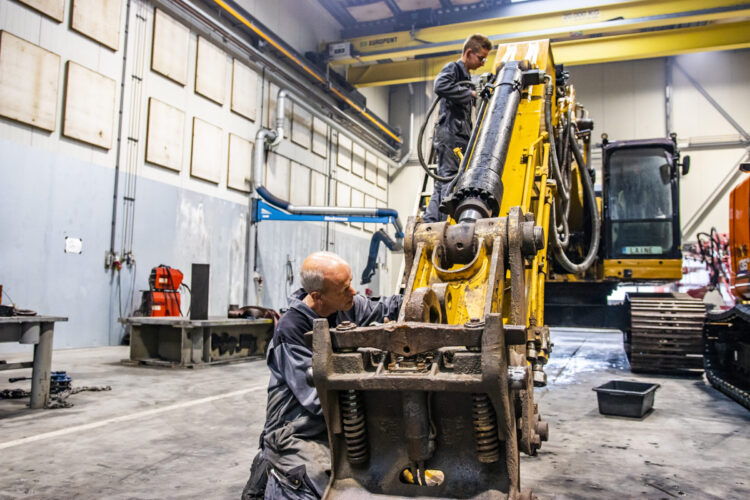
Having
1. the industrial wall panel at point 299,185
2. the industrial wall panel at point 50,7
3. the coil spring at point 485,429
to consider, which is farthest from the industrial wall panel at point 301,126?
the coil spring at point 485,429

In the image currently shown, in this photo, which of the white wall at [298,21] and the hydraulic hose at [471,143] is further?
the white wall at [298,21]

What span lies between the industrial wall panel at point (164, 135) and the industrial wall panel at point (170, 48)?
2.29ft

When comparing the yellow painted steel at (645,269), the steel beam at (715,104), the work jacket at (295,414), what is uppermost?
the steel beam at (715,104)

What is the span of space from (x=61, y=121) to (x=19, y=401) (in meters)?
5.72

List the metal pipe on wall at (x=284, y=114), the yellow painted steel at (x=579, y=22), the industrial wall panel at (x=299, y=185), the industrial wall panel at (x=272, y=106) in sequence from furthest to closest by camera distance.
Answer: the industrial wall panel at (x=299, y=185)
the industrial wall panel at (x=272, y=106)
the metal pipe on wall at (x=284, y=114)
the yellow painted steel at (x=579, y=22)

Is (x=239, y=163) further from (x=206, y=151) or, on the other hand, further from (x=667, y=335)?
(x=667, y=335)

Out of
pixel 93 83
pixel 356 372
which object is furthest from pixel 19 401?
pixel 93 83

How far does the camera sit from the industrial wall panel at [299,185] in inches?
632

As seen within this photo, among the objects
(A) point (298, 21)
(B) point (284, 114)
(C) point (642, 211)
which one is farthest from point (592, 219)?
(A) point (298, 21)

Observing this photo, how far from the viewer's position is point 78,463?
3500 millimetres

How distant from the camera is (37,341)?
15.9ft

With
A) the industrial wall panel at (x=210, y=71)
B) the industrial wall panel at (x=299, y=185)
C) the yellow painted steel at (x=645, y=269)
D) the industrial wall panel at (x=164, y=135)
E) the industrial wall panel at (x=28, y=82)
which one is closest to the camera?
the yellow painted steel at (x=645, y=269)

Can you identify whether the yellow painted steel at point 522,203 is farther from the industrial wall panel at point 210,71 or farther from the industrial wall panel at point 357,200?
the industrial wall panel at point 357,200

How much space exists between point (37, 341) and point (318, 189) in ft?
42.3
